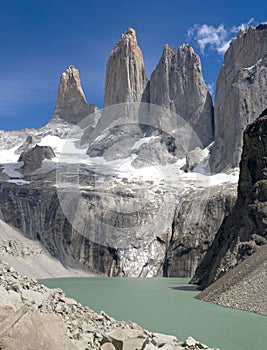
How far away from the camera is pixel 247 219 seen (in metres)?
35.5

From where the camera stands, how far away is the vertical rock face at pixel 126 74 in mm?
Answer: 123812

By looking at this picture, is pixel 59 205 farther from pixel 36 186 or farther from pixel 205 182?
pixel 205 182

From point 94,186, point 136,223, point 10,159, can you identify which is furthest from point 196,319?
point 10,159

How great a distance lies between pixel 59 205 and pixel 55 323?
66128 mm

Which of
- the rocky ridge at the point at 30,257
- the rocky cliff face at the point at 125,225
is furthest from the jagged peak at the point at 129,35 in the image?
the rocky ridge at the point at 30,257

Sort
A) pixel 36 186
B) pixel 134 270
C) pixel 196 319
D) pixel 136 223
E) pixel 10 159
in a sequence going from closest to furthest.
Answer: pixel 196 319, pixel 134 270, pixel 136 223, pixel 36 186, pixel 10 159

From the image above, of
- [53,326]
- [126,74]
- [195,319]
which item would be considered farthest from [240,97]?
[53,326]

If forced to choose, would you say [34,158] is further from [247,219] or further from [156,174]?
[247,219]

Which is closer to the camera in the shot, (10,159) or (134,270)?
(134,270)

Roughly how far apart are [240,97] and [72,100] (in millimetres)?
84164

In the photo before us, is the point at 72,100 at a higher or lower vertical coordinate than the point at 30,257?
higher

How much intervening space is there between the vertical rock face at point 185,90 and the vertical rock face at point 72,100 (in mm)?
48888

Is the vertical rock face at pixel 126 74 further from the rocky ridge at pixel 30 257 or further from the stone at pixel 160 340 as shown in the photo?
the stone at pixel 160 340

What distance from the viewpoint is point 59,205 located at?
2933 inches
